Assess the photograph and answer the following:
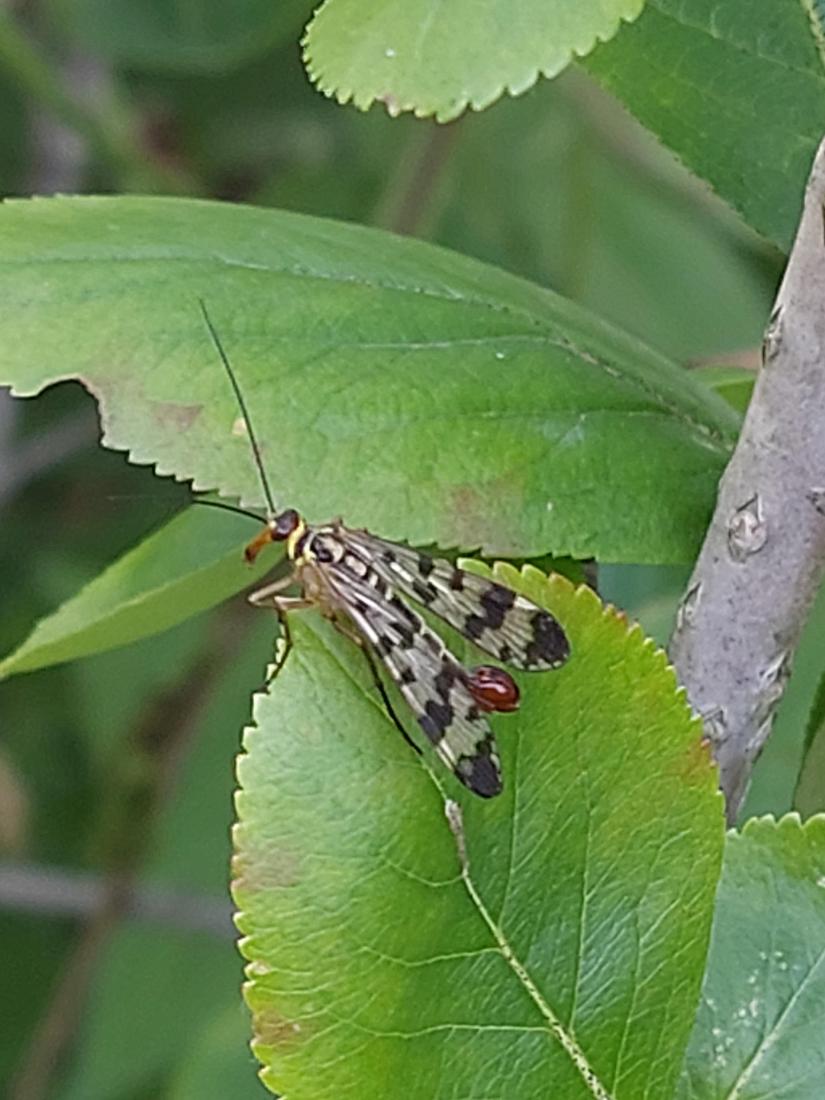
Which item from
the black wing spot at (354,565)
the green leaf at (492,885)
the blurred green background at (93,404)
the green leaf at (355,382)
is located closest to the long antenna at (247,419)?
the green leaf at (355,382)

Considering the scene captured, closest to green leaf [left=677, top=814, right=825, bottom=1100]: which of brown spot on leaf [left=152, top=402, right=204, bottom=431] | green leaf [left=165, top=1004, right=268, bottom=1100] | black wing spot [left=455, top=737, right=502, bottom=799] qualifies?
black wing spot [left=455, top=737, right=502, bottom=799]

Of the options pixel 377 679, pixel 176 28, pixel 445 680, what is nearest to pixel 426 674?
pixel 445 680

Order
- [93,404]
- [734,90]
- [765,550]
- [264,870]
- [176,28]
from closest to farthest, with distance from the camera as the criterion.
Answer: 1. [264,870]
2. [765,550]
3. [734,90]
4. [176,28]
5. [93,404]

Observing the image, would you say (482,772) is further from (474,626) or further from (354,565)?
(354,565)

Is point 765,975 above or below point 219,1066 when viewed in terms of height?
below

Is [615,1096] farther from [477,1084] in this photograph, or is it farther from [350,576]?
[350,576]

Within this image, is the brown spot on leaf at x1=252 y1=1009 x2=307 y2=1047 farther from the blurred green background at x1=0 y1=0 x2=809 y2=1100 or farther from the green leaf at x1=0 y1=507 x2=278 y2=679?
the blurred green background at x1=0 y1=0 x2=809 y2=1100

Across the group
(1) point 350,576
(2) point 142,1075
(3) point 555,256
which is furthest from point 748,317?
(1) point 350,576

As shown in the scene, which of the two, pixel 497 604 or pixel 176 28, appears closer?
pixel 497 604
